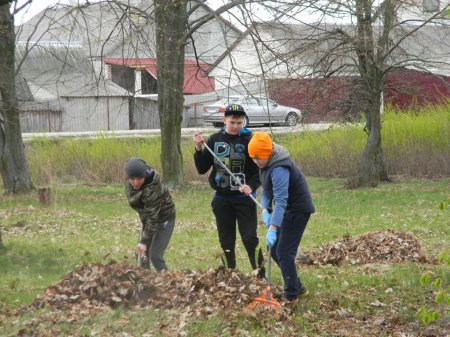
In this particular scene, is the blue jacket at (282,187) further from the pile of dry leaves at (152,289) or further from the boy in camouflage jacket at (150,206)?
the boy in camouflage jacket at (150,206)

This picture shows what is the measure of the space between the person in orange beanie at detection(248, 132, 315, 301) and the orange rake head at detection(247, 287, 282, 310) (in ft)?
1.30

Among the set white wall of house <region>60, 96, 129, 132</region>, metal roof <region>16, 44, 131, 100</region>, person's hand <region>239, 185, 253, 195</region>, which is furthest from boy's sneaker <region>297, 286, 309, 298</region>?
white wall of house <region>60, 96, 129, 132</region>

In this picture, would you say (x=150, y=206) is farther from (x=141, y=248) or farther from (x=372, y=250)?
(x=372, y=250)

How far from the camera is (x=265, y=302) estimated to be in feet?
22.4

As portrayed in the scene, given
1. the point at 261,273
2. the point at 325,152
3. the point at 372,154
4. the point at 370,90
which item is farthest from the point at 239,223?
the point at 325,152

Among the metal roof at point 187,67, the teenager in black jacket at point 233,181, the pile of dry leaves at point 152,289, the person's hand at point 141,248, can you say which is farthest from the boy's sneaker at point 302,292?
the metal roof at point 187,67

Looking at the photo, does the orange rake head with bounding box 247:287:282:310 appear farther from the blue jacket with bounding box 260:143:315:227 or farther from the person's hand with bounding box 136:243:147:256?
the person's hand with bounding box 136:243:147:256

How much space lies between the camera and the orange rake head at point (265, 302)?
6.75m

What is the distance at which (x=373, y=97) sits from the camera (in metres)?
22.7

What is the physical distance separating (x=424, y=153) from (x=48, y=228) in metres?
15.5

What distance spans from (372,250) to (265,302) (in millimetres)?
3370

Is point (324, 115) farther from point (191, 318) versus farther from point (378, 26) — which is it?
point (191, 318)

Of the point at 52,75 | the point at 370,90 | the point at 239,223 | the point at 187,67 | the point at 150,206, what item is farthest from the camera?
the point at 52,75

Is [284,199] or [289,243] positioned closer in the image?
[284,199]
